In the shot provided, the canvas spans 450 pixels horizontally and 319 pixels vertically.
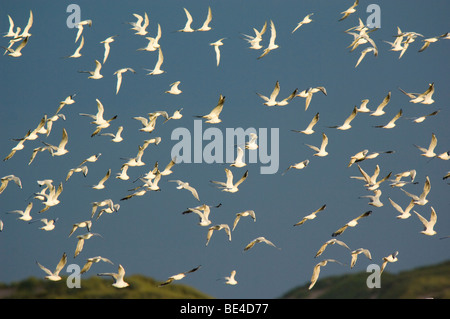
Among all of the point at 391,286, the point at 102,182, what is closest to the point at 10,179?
the point at 102,182

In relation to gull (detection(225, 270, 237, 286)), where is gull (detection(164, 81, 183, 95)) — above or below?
above

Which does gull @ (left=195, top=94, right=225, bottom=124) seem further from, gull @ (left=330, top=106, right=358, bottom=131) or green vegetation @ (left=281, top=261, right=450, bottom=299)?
green vegetation @ (left=281, top=261, right=450, bottom=299)

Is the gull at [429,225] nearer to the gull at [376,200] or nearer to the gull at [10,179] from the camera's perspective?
the gull at [376,200]

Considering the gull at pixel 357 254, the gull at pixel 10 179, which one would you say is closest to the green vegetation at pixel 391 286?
the gull at pixel 357 254

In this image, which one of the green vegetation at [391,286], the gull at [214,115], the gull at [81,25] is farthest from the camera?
the green vegetation at [391,286]

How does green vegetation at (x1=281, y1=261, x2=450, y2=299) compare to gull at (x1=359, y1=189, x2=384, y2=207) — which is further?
green vegetation at (x1=281, y1=261, x2=450, y2=299)

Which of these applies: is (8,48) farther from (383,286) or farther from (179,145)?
(383,286)

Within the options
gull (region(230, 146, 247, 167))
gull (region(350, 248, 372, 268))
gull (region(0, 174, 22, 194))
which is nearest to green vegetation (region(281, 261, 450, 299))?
gull (region(350, 248, 372, 268))
